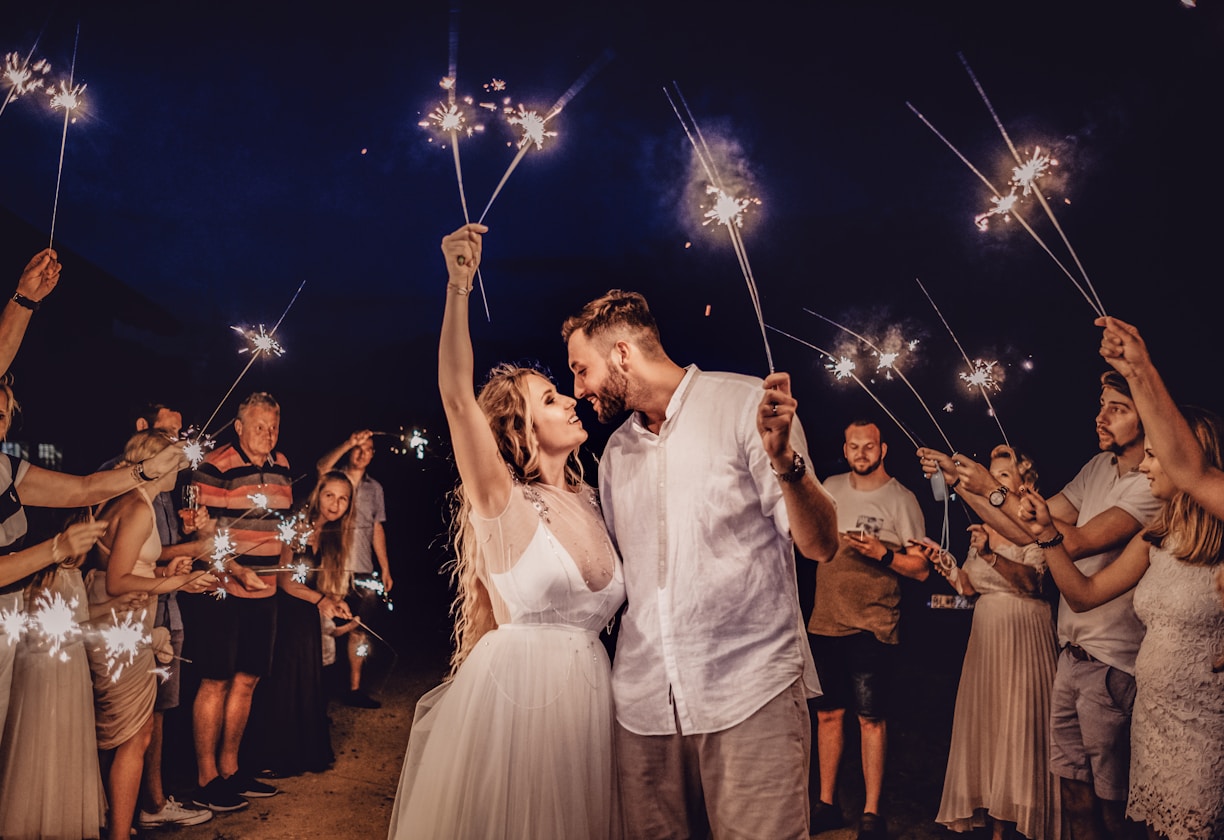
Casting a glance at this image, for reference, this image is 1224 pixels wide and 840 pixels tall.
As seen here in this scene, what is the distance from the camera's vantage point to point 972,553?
318 cm

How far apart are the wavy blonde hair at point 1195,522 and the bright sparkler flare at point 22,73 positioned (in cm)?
489

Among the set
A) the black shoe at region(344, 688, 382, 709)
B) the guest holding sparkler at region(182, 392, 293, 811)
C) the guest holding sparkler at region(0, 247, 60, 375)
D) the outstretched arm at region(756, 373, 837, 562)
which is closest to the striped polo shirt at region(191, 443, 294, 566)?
the guest holding sparkler at region(182, 392, 293, 811)

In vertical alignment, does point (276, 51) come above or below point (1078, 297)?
above

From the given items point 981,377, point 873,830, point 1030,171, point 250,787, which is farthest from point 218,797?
point 1030,171

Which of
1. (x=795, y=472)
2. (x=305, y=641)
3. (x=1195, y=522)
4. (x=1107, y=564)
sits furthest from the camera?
(x=305, y=641)

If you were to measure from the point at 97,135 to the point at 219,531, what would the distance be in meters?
1.84

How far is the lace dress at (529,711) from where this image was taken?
94.3 inches

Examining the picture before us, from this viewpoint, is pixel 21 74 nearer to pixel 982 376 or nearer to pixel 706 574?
pixel 706 574

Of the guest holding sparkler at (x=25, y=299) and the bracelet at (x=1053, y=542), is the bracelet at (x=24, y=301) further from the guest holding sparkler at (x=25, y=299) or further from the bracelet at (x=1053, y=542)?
the bracelet at (x=1053, y=542)

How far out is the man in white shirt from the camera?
228cm

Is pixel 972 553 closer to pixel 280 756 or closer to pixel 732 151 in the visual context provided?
pixel 732 151

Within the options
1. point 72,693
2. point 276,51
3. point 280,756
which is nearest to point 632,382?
→ point 280,756

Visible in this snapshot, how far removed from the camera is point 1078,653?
9.89 ft

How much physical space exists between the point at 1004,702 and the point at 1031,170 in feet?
7.04
